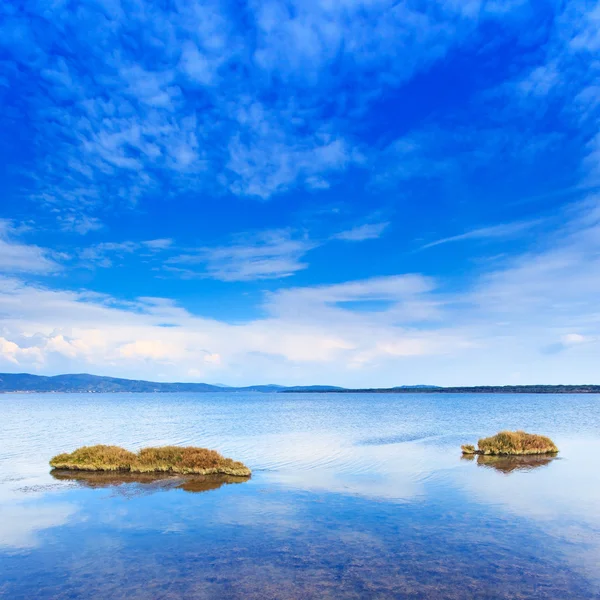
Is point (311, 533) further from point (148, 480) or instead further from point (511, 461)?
point (511, 461)

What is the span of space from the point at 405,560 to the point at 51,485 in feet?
69.4

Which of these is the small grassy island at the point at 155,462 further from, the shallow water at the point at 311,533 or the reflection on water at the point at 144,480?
the shallow water at the point at 311,533

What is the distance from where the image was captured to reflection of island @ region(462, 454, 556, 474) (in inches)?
1308

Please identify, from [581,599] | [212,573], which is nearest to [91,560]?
[212,573]

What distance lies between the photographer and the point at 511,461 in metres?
36.2

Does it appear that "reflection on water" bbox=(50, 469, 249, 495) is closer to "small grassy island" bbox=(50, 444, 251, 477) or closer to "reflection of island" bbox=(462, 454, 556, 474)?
"small grassy island" bbox=(50, 444, 251, 477)

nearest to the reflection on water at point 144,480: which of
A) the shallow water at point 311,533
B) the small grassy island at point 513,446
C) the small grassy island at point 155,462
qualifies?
the shallow water at point 311,533

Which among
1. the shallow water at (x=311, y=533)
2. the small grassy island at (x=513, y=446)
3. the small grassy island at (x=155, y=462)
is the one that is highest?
the small grassy island at (x=513, y=446)

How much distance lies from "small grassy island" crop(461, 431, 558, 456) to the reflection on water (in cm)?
2180

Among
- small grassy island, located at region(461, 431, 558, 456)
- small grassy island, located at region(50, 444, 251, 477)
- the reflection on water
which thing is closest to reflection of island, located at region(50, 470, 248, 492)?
the reflection on water

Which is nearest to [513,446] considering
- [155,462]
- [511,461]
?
[511,461]

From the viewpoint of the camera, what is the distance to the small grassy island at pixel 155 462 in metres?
30.4

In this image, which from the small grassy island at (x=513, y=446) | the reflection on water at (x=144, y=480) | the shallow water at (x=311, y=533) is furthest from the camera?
the small grassy island at (x=513, y=446)

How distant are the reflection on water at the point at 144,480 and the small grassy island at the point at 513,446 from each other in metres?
21.8
